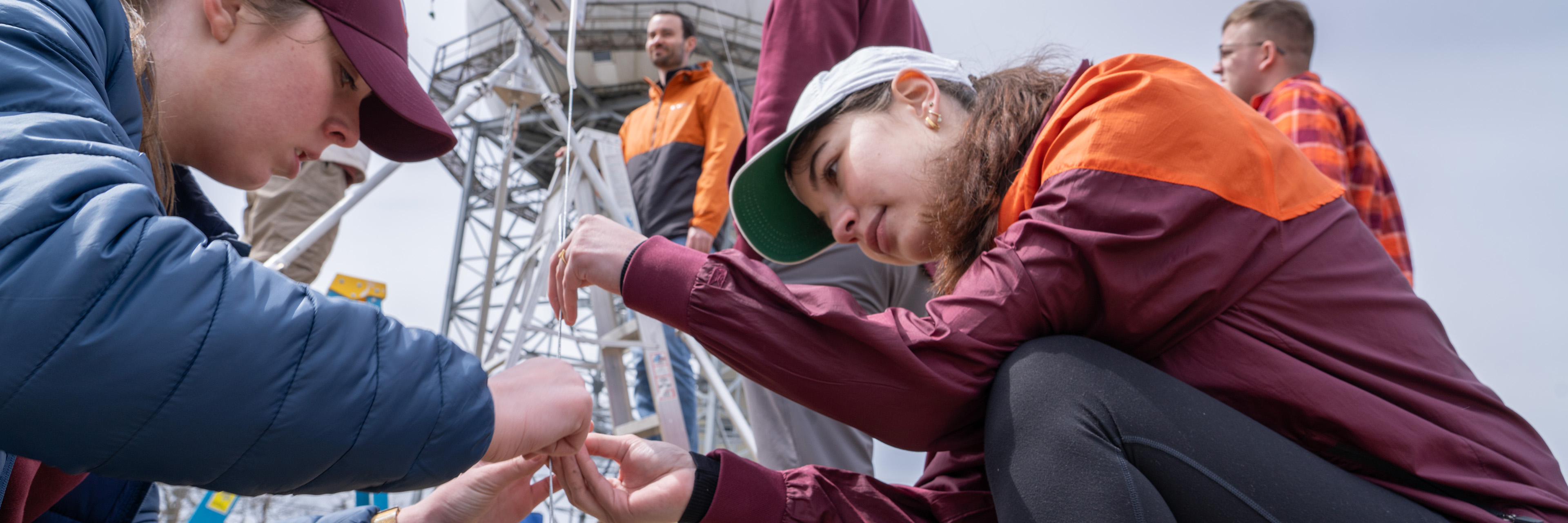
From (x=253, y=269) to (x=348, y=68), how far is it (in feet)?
1.92

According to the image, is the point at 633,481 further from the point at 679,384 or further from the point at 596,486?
the point at 679,384

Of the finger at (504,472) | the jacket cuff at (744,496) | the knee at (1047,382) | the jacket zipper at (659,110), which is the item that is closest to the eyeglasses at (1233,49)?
the jacket zipper at (659,110)

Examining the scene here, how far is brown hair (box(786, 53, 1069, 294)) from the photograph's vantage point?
1090 millimetres

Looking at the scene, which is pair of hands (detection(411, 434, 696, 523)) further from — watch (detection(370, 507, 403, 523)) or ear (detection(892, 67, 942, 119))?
ear (detection(892, 67, 942, 119))

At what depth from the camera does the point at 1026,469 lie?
2.66ft

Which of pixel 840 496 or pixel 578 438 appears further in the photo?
pixel 840 496

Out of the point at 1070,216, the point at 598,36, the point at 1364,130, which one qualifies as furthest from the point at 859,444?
the point at 598,36

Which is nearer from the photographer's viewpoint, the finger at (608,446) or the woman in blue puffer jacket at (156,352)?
the woman in blue puffer jacket at (156,352)

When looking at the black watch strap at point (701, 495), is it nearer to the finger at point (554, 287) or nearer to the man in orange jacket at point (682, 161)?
the finger at point (554, 287)

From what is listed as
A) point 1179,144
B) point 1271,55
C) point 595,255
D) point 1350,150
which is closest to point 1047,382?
point 1179,144

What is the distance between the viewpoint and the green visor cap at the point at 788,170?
4.35ft

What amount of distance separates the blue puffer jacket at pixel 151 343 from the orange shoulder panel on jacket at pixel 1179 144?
27.5 inches

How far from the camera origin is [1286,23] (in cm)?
258

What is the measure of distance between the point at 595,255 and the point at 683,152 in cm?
216
